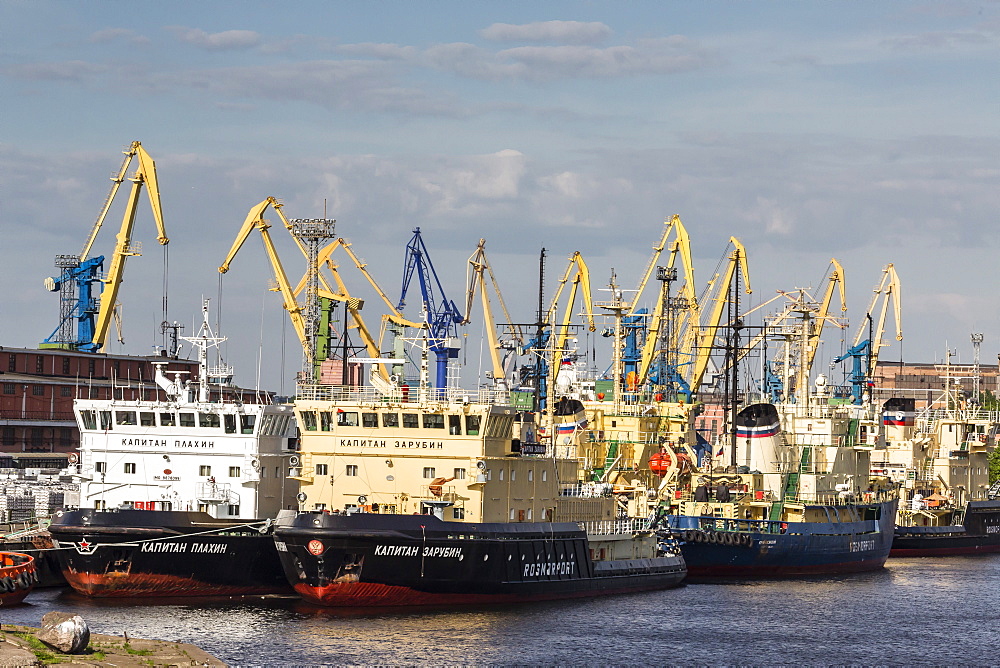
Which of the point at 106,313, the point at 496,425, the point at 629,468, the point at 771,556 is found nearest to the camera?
the point at 496,425

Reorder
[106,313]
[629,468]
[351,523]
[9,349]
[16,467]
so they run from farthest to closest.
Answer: [106,313] → [9,349] → [16,467] → [629,468] → [351,523]

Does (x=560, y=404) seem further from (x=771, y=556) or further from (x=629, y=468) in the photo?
(x=771, y=556)

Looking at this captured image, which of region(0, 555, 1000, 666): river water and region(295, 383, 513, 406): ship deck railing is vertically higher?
region(295, 383, 513, 406): ship deck railing

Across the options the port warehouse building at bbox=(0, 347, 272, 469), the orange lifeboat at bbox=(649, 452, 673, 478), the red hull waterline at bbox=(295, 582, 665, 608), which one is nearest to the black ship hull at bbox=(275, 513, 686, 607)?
the red hull waterline at bbox=(295, 582, 665, 608)

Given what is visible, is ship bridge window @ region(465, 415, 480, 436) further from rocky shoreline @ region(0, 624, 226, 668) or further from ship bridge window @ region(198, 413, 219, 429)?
rocky shoreline @ region(0, 624, 226, 668)

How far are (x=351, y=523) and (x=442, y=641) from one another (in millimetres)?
6849

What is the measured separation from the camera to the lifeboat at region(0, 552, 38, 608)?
59750 millimetres

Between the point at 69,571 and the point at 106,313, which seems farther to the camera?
the point at 106,313

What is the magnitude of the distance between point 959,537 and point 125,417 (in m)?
57.9

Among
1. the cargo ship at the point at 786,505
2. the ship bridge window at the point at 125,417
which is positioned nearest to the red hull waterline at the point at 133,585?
the ship bridge window at the point at 125,417

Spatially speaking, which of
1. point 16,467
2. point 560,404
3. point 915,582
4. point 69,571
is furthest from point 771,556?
point 16,467

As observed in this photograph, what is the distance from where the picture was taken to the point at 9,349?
103 metres

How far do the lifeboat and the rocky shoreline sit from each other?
1476cm

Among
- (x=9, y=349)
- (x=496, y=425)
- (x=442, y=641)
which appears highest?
(x=9, y=349)
